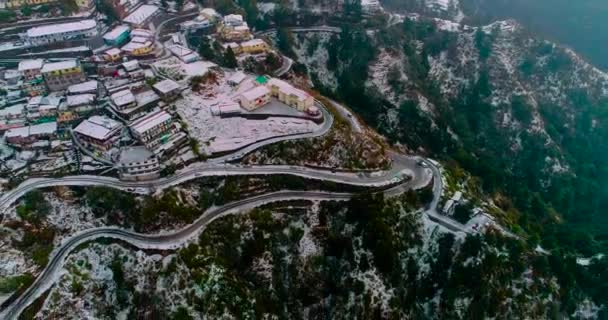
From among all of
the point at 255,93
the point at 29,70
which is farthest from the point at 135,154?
the point at 29,70

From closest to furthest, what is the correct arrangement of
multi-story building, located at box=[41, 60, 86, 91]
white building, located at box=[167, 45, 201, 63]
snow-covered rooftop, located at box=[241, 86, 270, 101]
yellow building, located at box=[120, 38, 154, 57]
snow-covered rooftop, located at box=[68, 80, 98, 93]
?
snow-covered rooftop, located at box=[68, 80, 98, 93], multi-story building, located at box=[41, 60, 86, 91], snow-covered rooftop, located at box=[241, 86, 270, 101], yellow building, located at box=[120, 38, 154, 57], white building, located at box=[167, 45, 201, 63]

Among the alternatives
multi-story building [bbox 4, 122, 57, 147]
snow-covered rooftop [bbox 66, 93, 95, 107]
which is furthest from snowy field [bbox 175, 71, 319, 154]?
multi-story building [bbox 4, 122, 57, 147]

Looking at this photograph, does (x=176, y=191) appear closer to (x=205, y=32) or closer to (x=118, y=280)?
(x=118, y=280)

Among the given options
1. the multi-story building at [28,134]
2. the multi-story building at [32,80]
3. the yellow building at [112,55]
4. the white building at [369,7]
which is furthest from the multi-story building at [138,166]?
the white building at [369,7]

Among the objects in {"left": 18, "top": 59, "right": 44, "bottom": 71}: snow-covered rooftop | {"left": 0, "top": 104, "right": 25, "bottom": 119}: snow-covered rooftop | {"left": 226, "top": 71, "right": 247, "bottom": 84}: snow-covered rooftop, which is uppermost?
{"left": 18, "top": 59, "right": 44, "bottom": 71}: snow-covered rooftop

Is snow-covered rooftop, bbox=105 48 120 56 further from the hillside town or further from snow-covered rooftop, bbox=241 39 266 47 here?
snow-covered rooftop, bbox=241 39 266 47

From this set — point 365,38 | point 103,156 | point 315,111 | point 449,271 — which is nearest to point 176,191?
point 103,156
